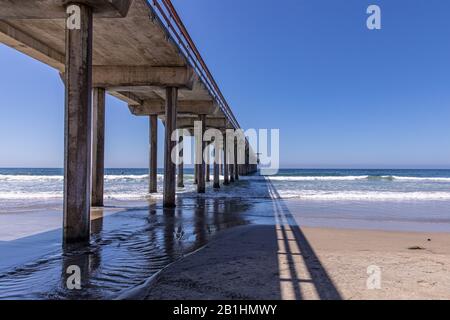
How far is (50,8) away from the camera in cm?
728

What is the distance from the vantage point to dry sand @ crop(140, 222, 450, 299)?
4.09 m

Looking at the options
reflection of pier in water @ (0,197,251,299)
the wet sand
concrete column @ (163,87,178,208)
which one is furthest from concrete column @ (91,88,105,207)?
the wet sand

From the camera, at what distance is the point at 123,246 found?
7.06m

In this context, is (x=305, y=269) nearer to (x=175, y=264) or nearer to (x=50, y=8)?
(x=175, y=264)

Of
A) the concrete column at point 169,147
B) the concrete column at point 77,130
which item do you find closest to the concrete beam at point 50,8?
the concrete column at point 77,130

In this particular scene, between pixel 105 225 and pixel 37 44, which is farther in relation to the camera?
pixel 37 44

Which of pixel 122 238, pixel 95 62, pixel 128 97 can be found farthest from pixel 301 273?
pixel 128 97

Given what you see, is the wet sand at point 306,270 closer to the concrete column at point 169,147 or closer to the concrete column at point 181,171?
the concrete column at point 169,147

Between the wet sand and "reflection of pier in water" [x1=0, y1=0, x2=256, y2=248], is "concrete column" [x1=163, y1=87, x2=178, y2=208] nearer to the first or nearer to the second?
"reflection of pier in water" [x1=0, y1=0, x2=256, y2=248]

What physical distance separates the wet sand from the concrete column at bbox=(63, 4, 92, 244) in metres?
2.59

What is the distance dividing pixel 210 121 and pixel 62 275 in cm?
2520

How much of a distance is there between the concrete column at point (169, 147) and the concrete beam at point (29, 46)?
392cm
